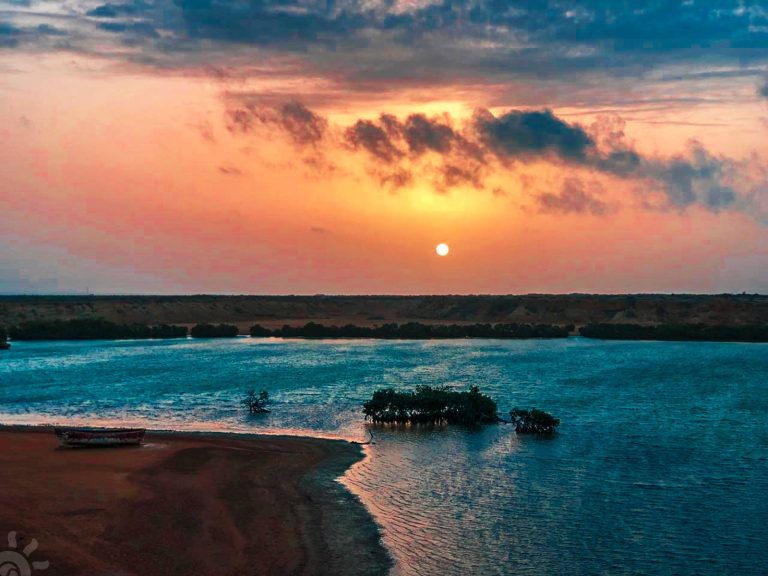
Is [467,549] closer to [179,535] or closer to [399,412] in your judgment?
[179,535]

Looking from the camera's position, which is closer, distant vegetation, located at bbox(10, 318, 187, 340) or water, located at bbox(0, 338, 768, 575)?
water, located at bbox(0, 338, 768, 575)

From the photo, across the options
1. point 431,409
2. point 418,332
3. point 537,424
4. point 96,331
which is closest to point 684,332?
point 418,332

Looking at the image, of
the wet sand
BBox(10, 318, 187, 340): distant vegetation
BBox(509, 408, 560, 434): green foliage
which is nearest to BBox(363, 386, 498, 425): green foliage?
BBox(509, 408, 560, 434): green foliage

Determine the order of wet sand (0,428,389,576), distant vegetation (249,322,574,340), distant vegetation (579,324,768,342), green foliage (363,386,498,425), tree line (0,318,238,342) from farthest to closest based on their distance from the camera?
distant vegetation (249,322,574,340), tree line (0,318,238,342), distant vegetation (579,324,768,342), green foliage (363,386,498,425), wet sand (0,428,389,576)

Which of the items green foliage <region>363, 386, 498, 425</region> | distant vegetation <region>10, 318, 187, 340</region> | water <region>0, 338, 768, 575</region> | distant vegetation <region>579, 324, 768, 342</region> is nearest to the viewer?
water <region>0, 338, 768, 575</region>

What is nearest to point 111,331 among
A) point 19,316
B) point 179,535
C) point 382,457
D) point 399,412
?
point 19,316

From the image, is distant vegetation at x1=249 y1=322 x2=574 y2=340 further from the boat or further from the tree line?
the boat

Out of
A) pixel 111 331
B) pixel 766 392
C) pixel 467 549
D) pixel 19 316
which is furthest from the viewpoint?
pixel 19 316
